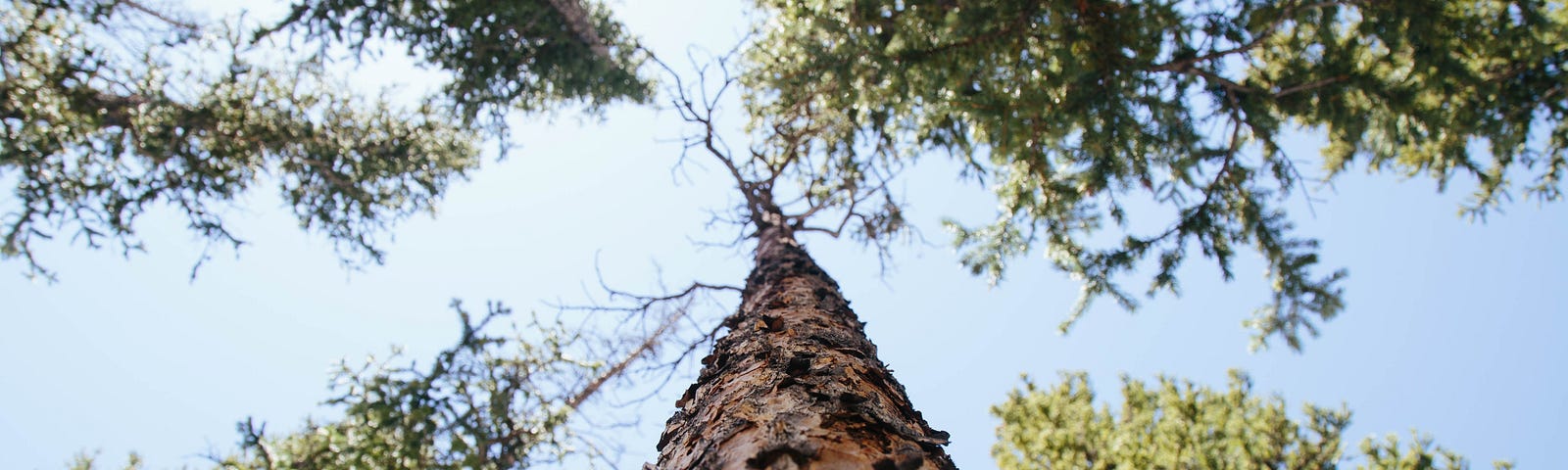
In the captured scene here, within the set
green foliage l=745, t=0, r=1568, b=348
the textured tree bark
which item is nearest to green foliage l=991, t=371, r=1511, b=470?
green foliage l=745, t=0, r=1568, b=348

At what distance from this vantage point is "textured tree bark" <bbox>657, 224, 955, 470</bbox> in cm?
160

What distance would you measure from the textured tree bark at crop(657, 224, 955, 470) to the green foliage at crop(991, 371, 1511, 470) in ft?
19.2

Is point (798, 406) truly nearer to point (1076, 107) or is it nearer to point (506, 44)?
point (1076, 107)

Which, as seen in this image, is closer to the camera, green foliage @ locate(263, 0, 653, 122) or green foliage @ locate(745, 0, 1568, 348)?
green foliage @ locate(745, 0, 1568, 348)

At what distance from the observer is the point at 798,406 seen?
1.89 m

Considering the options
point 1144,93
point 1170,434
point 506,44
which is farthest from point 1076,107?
point 506,44

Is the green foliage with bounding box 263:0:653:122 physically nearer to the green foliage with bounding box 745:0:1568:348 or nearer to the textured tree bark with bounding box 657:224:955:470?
the green foliage with bounding box 745:0:1568:348

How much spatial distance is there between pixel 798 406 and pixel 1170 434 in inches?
A: 307

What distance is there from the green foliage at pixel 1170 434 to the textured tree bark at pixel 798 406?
5849mm

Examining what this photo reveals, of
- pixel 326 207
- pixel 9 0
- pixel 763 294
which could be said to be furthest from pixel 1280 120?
pixel 9 0

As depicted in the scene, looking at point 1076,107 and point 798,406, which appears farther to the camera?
point 1076,107

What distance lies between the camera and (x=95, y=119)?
24.0 ft

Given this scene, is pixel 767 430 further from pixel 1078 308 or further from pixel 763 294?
pixel 1078 308

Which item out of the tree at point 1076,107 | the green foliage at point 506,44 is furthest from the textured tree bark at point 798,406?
the green foliage at point 506,44
